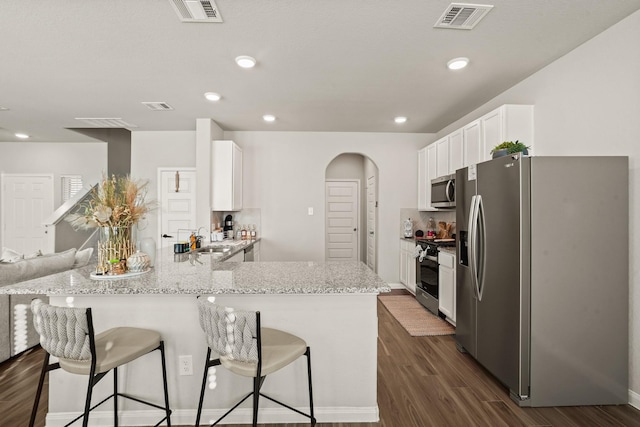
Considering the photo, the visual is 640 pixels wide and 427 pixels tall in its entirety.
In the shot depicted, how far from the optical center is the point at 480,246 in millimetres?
2650

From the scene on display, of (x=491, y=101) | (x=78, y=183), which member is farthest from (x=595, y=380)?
(x=78, y=183)

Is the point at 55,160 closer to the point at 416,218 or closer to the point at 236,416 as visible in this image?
the point at 236,416

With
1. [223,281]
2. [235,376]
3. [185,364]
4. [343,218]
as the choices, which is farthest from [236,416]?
[343,218]

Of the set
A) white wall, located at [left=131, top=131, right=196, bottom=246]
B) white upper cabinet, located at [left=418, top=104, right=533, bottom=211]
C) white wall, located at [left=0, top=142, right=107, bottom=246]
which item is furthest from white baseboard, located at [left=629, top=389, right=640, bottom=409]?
white wall, located at [left=0, top=142, right=107, bottom=246]

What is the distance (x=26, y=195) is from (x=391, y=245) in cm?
690

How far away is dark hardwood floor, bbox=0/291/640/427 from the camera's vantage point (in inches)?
82.4

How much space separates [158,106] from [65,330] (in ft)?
10.9

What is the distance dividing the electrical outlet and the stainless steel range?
2.97m

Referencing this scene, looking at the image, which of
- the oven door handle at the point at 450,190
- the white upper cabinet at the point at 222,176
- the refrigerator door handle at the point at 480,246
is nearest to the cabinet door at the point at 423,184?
the oven door handle at the point at 450,190

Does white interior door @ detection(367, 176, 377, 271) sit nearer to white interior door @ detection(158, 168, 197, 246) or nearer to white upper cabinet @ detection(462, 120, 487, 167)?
white upper cabinet @ detection(462, 120, 487, 167)

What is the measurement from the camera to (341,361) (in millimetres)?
2098

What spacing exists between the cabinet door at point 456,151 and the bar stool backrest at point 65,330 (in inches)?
150

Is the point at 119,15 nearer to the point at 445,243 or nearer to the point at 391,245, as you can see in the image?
the point at 445,243

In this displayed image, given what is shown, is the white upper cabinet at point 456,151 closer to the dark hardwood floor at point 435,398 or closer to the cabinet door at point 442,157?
the cabinet door at point 442,157
